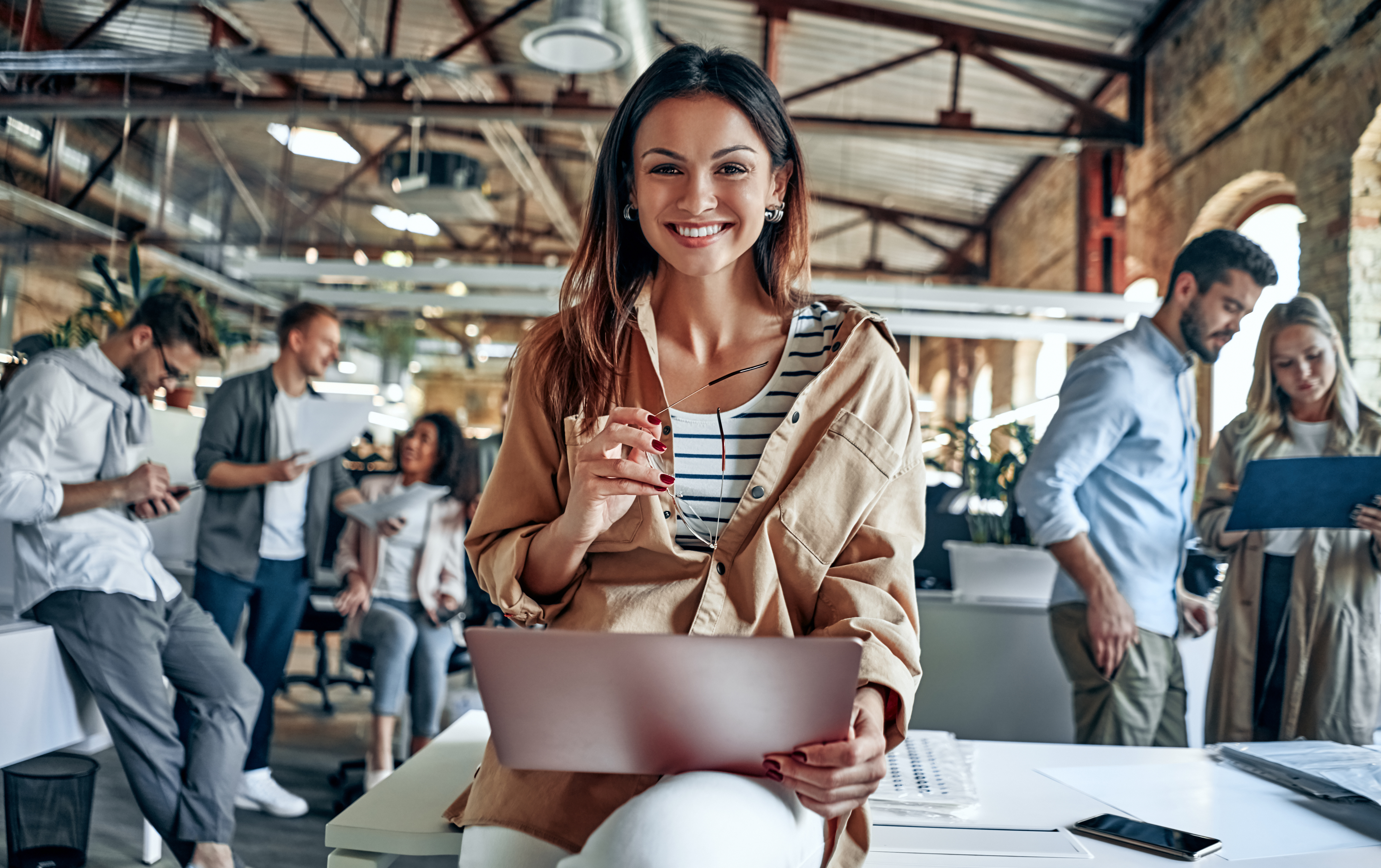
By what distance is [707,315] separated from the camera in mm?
1341

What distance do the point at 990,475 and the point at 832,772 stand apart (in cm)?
291

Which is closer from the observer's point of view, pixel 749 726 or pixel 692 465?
pixel 749 726

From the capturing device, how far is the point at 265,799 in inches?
131

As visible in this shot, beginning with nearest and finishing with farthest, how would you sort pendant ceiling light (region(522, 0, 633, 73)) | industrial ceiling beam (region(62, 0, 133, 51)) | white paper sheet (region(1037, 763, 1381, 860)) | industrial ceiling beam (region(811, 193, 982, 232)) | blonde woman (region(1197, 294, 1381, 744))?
1. white paper sheet (region(1037, 763, 1381, 860))
2. blonde woman (region(1197, 294, 1381, 744))
3. pendant ceiling light (region(522, 0, 633, 73))
4. industrial ceiling beam (region(62, 0, 133, 51))
5. industrial ceiling beam (region(811, 193, 982, 232))

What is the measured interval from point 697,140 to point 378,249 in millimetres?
10939

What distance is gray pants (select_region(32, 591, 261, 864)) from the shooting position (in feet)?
8.02

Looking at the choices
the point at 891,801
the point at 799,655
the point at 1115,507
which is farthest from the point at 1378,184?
the point at 799,655

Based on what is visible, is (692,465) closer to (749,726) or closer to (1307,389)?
(749,726)

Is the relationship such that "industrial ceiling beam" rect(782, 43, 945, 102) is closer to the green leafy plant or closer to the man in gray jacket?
the green leafy plant

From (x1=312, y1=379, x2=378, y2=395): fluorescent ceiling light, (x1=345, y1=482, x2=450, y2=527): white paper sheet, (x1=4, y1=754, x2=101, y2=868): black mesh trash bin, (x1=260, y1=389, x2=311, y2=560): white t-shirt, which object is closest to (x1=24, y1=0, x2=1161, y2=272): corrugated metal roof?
(x1=312, y1=379, x2=378, y2=395): fluorescent ceiling light

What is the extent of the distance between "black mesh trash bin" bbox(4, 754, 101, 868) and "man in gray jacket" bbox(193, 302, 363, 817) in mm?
665

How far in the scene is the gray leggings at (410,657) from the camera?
356 cm

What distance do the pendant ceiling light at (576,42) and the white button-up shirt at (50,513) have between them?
273 centimetres

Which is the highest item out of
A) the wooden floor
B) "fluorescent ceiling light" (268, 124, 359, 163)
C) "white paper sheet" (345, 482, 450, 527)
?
"fluorescent ceiling light" (268, 124, 359, 163)
